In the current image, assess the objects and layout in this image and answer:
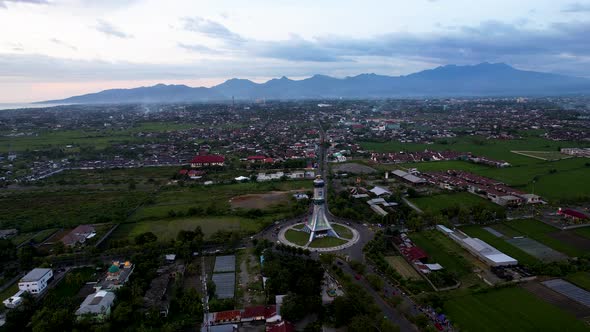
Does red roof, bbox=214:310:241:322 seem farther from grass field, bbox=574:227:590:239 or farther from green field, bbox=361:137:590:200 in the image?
green field, bbox=361:137:590:200

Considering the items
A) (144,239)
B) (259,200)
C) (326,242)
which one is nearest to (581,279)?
(326,242)

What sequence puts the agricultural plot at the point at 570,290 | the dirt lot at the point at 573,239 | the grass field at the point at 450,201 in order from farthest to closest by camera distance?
the grass field at the point at 450,201
the dirt lot at the point at 573,239
the agricultural plot at the point at 570,290

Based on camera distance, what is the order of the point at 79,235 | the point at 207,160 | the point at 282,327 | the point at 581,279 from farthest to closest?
the point at 207,160 < the point at 79,235 < the point at 581,279 < the point at 282,327

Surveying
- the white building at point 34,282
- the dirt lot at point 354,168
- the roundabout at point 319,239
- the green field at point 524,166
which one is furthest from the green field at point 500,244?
the white building at point 34,282

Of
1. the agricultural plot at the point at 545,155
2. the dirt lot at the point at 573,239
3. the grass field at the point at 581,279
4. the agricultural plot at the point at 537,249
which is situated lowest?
the agricultural plot at the point at 537,249

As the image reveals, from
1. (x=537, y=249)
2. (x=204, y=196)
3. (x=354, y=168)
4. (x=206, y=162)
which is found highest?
(x=206, y=162)

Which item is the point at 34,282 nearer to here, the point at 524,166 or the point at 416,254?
the point at 416,254

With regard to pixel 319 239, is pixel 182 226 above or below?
below

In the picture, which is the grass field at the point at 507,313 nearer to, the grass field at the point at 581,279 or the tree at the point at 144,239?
the grass field at the point at 581,279
